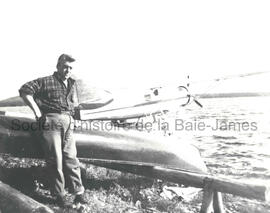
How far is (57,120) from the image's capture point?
181 inches

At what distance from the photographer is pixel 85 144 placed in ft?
19.0

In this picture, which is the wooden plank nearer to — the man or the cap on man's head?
the man

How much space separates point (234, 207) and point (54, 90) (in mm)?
4252

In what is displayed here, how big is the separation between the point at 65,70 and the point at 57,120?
67cm

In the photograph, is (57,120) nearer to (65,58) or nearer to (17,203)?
(65,58)

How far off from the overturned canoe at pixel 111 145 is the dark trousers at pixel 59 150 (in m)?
0.61

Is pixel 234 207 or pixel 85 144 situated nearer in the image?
pixel 85 144

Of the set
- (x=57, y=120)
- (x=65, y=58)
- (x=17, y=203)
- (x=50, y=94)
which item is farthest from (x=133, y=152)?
(x=17, y=203)

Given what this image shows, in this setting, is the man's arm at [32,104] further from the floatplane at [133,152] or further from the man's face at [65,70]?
the floatplane at [133,152]

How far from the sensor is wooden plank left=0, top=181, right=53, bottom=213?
3950 millimetres

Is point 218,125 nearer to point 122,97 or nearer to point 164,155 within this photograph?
point 122,97

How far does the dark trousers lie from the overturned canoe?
0.61 metres

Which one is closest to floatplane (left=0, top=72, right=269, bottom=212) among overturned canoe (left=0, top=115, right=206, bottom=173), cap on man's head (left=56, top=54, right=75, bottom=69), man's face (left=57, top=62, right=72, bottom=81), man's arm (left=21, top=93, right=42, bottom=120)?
overturned canoe (left=0, top=115, right=206, bottom=173)

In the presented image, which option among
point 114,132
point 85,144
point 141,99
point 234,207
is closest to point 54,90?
point 85,144
